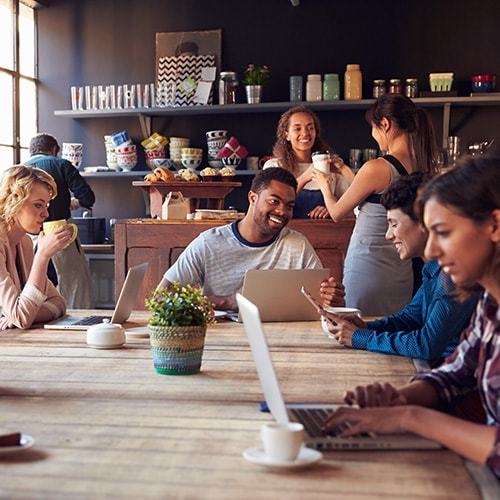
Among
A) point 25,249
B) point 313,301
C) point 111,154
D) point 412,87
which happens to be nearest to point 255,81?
point 412,87

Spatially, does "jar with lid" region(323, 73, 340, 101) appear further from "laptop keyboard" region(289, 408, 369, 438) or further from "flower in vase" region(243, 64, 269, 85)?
"laptop keyboard" region(289, 408, 369, 438)

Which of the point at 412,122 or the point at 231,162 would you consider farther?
the point at 231,162

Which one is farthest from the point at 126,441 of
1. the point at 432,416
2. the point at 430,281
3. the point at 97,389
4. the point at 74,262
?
the point at 74,262

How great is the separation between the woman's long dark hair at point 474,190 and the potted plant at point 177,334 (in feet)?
2.41

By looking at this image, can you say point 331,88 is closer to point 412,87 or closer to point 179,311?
point 412,87

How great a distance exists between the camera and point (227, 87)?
640 centimetres

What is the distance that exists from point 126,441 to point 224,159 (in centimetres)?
501

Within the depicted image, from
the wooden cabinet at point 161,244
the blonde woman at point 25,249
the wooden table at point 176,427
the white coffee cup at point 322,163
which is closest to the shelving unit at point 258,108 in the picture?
the wooden cabinet at point 161,244

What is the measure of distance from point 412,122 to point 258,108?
126 inches

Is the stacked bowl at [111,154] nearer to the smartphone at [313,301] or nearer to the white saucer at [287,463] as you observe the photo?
the smartphone at [313,301]

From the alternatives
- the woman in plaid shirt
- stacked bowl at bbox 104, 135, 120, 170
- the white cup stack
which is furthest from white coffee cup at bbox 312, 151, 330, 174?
the white cup stack

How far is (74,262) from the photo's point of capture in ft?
18.6

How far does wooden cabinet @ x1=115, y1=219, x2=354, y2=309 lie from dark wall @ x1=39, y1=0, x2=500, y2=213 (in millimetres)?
2354

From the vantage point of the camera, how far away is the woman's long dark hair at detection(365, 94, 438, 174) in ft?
10.8
